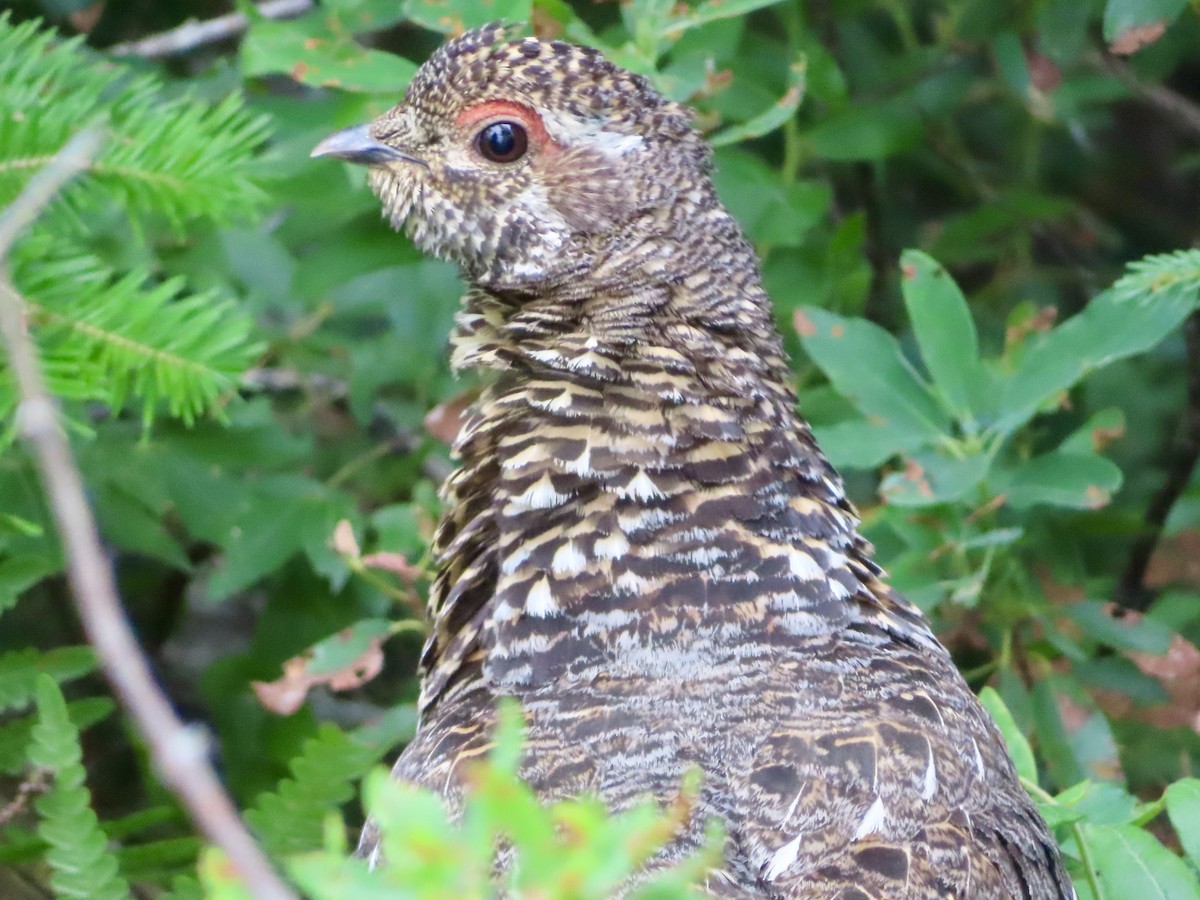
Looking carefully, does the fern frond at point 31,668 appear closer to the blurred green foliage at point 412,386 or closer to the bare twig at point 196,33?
the blurred green foliage at point 412,386

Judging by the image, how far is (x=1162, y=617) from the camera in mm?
3676

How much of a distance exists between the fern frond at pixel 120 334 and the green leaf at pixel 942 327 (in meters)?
1.62

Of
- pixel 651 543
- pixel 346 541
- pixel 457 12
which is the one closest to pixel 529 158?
pixel 457 12

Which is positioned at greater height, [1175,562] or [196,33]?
[196,33]

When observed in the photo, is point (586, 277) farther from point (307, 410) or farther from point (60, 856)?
point (307, 410)

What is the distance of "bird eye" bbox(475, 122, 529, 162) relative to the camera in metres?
2.80

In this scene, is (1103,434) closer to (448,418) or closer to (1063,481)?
(1063,481)

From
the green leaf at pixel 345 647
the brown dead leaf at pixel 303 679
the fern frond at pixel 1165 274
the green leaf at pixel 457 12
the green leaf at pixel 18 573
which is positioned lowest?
the brown dead leaf at pixel 303 679

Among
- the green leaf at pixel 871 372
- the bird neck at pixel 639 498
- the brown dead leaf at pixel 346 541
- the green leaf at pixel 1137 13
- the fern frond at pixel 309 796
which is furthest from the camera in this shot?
the green leaf at pixel 871 372

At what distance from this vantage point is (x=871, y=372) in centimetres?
345

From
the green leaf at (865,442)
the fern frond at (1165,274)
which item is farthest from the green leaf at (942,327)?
the fern frond at (1165,274)

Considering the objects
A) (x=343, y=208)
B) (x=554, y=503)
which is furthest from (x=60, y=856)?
(x=343, y=208)

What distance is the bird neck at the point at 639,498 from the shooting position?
7.92ft

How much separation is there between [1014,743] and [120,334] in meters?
1.78
